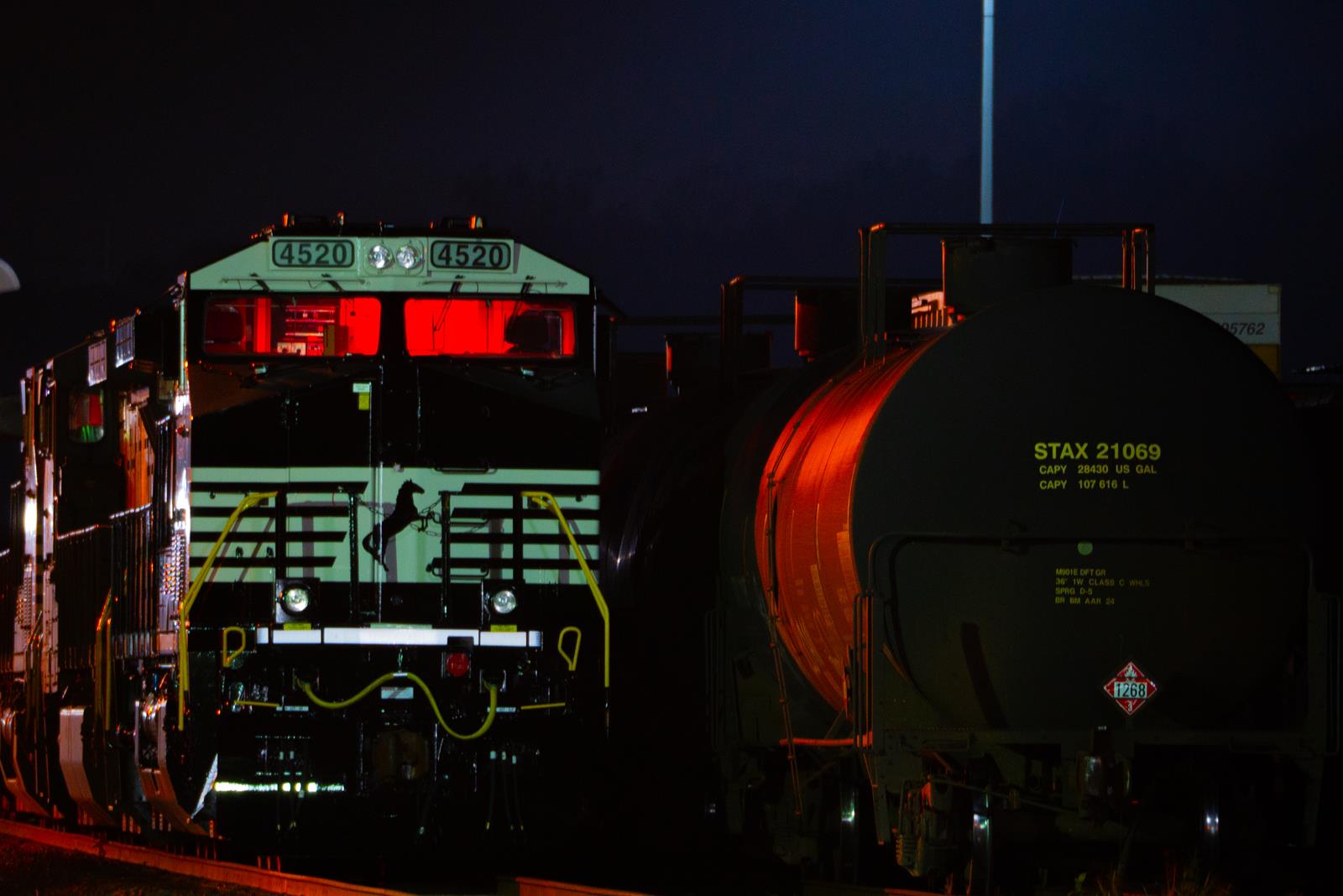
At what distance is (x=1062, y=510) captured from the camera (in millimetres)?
10852

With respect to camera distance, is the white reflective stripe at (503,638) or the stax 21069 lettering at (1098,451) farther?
the white reflective stripe at (503,638)

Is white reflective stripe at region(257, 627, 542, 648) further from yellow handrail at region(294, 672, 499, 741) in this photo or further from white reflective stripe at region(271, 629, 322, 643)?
yellow handrail at region(294, 672, 499, 741)

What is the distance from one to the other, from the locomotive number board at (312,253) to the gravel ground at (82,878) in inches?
170

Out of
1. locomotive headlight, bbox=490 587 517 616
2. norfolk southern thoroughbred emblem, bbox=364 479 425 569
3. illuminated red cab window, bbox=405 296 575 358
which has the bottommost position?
locomotive headlight, bbox=490 587 517 616

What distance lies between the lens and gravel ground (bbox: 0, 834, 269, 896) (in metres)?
14.2

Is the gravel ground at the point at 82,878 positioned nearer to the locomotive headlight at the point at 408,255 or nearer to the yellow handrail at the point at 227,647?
the yellow handrail at the point at 227,647

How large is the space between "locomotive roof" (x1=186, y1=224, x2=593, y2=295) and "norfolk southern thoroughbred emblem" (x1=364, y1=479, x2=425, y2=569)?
4.67 feet

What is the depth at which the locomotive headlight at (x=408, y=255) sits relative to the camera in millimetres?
13570

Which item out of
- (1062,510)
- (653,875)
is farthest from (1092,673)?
(653,875)


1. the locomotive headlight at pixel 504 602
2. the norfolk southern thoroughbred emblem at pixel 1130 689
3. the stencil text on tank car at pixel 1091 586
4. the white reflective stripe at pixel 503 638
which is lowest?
the norfolk southern thoroughbred emblem at pixel 1130 689

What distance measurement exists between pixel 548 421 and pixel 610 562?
2828 millimetres

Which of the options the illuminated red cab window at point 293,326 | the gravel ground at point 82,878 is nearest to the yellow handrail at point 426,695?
the gravel ground at point 82,878

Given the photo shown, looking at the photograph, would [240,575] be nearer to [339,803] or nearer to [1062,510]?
[339,803]

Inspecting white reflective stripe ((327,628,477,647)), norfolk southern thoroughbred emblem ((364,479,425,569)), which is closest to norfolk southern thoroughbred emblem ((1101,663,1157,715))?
white reflective stripe ((327,628,477,647))
